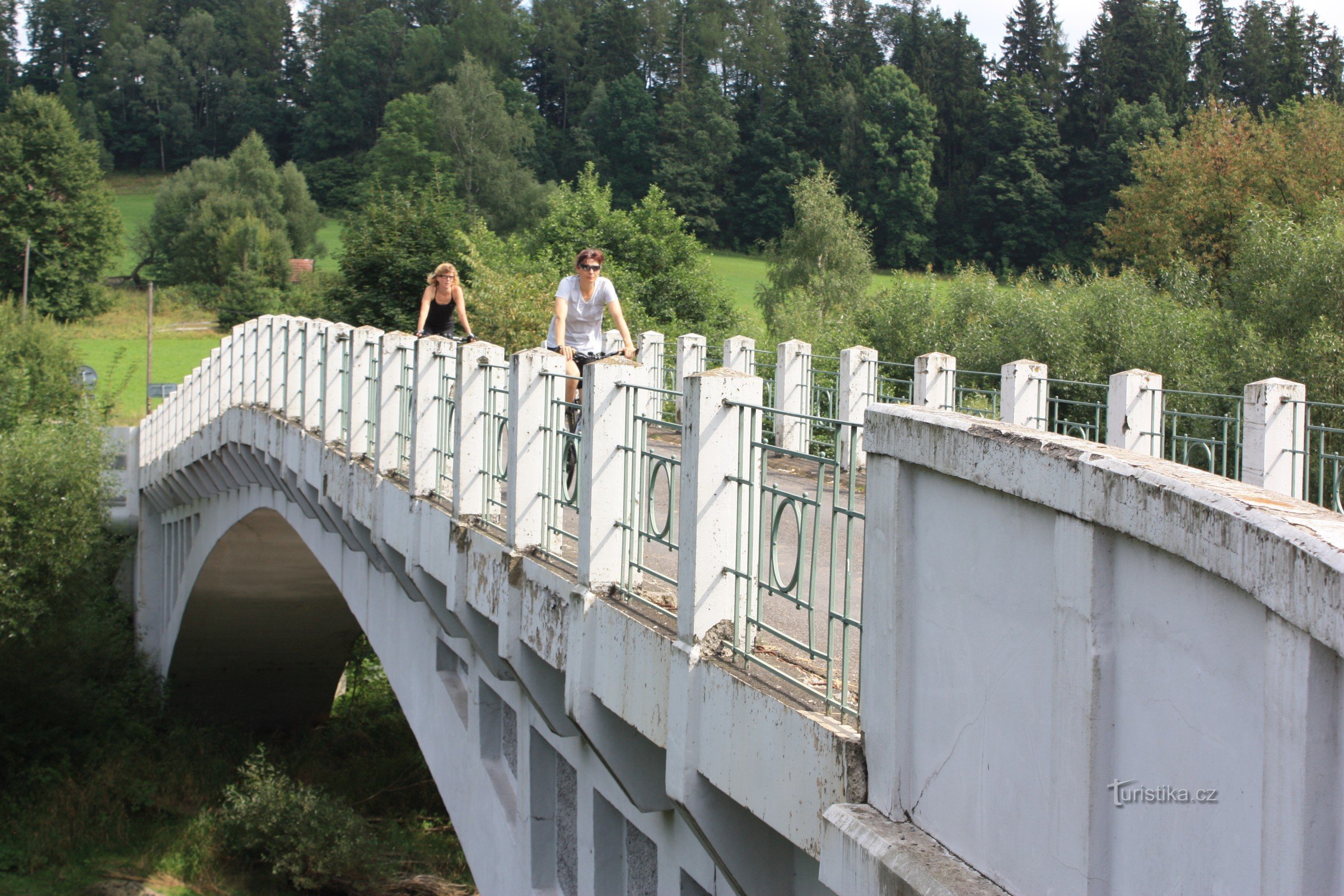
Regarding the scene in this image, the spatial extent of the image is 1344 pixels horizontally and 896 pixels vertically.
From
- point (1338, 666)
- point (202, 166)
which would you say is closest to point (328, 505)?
point (1338, 666)

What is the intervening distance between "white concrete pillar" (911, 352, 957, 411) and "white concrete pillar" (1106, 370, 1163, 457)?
2157 millimetres

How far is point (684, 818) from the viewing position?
4262mm

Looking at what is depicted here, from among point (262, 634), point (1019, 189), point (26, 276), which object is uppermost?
point (1019, 189)

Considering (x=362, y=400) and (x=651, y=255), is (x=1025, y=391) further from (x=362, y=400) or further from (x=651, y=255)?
(x=651, y=255)

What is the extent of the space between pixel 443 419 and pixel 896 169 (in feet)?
200

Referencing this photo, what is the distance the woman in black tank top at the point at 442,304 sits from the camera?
10.1 m

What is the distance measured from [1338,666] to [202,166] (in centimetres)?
7995

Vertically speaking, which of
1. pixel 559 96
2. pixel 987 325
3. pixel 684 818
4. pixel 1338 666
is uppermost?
pixel 559 96

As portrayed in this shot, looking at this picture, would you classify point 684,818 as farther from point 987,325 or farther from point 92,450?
point 92,450

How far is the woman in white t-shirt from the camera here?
7230 millimetres

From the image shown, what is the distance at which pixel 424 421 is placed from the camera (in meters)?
8.12

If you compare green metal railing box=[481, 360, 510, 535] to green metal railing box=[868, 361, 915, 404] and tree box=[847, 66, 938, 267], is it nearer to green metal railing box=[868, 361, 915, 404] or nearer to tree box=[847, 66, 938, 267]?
green metal railing box=[868, 361, 915, 404]

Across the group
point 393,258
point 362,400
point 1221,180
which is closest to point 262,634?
point 393,258

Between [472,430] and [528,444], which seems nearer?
[528,444]
